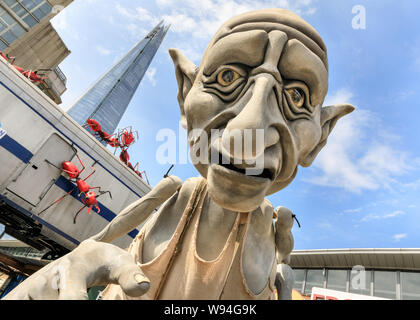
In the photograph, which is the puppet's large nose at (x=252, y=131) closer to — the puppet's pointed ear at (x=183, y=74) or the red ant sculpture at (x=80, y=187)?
the puppet's pointed ear at (x=183, y=74)

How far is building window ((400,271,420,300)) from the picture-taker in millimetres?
8977

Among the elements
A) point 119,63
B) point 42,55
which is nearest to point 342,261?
point 42,55

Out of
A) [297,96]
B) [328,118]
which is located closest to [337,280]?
[328,118]

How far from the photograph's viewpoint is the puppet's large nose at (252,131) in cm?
95

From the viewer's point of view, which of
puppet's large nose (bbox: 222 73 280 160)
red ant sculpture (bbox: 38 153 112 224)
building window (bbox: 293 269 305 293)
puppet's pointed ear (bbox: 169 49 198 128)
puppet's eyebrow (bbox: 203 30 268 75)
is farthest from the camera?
building window (bbox: 293 269 305 293)

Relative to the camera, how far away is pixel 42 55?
58.5ft

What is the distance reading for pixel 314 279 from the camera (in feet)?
39.1

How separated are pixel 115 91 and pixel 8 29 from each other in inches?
2331

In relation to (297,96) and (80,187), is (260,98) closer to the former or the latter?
(297,96)

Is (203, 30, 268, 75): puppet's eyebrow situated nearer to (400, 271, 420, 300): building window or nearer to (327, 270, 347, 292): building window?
(400, 271, 420, 300): building window

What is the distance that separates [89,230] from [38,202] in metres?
1.89

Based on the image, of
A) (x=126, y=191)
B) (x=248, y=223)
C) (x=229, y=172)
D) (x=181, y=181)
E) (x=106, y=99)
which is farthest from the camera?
(x=106, y=99)

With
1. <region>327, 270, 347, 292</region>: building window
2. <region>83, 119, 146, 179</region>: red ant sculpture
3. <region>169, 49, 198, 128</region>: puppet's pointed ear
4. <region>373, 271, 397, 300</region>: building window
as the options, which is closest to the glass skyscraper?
<region>83, 119, 146, 179</region>: red ant sculpture
